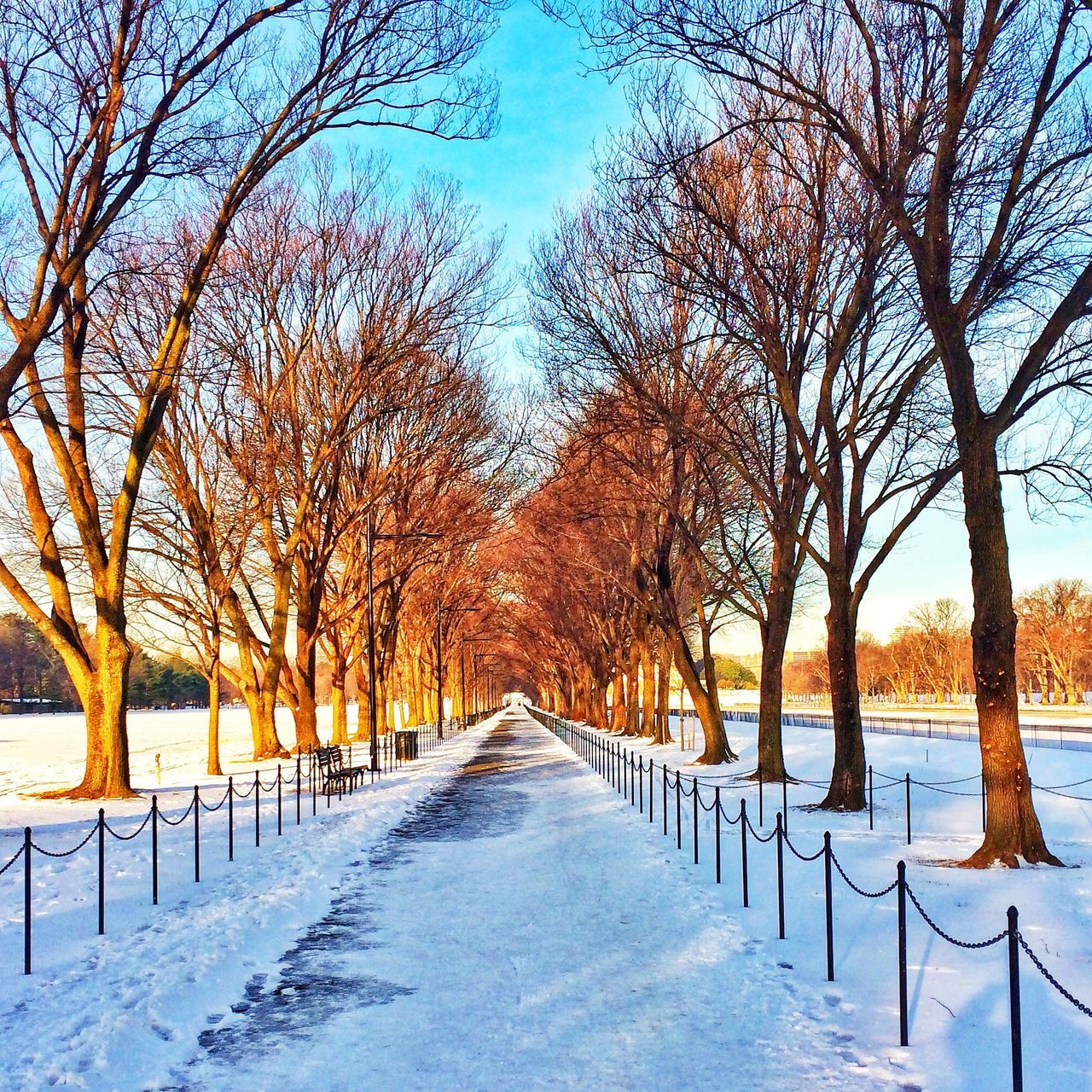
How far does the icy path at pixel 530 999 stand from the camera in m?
6.56

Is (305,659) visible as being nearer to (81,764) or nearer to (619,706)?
(81,764)

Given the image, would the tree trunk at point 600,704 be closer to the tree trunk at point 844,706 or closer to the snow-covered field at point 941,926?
the snow-covered field at point 941,926

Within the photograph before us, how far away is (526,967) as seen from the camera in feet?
30.1

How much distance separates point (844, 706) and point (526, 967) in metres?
12.1

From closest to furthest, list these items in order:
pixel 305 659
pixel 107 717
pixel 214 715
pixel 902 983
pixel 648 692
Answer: pixel 902 983 → pixel 107 717 → pixel 214 715 → pixel 305 659 → pixel 648 692

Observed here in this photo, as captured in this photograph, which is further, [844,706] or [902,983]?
[844,706]

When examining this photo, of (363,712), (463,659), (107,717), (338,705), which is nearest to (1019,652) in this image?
(463,659)

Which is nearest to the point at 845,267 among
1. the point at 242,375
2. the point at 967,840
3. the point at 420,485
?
the point at 967,840

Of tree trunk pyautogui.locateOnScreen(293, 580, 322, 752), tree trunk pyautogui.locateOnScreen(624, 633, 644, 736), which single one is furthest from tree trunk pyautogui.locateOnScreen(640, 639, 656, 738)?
tree trunk pyautogui.locateOnScreen(293, 580, 322, 752)

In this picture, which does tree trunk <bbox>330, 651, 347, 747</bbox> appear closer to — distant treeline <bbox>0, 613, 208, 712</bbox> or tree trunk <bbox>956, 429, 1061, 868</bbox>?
tree trunk <bbox>956, 429, 1061, 868</bbox>

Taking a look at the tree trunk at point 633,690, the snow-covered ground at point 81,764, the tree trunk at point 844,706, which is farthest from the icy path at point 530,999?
the tree trunk at point 633,690

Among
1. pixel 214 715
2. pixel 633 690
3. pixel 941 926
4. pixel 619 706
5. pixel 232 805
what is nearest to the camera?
pixel 941 926

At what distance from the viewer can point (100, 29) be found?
18141mm

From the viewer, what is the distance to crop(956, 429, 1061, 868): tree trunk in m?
13.1
